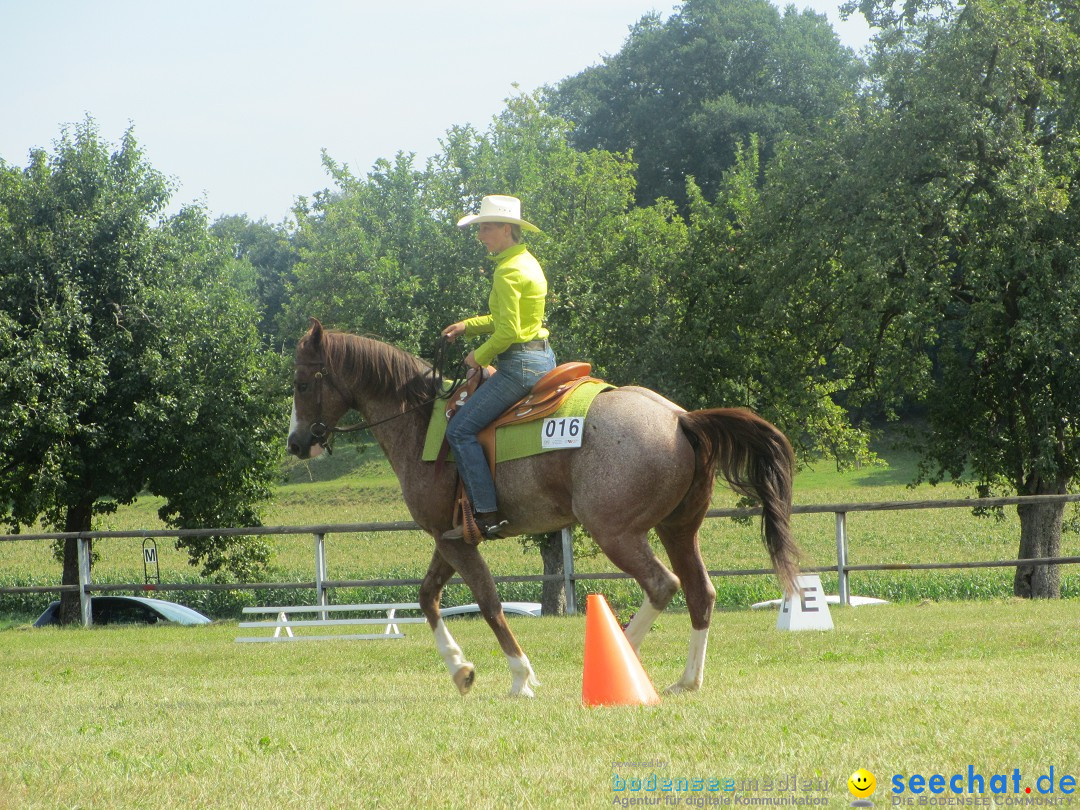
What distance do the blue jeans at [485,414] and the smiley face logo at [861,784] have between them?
11.8 ft

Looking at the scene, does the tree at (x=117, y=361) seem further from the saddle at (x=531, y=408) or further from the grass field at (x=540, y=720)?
the saddle at (x=531, y=408)

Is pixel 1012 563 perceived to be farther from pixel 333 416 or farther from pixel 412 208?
pixel 412 208

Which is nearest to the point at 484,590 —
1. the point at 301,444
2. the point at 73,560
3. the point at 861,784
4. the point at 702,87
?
the point at 301,444

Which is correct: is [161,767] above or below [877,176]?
below

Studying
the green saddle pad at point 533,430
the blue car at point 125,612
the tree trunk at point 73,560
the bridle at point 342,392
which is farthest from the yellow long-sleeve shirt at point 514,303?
the tree trunk at point 73,560

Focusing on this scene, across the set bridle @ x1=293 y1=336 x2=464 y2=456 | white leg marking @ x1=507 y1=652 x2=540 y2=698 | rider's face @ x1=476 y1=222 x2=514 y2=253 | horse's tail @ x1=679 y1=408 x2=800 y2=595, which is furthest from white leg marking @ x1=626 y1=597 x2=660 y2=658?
rider's face @ x1=476 y1=222 x2=514 y2=253

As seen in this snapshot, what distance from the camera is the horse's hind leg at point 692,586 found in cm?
693

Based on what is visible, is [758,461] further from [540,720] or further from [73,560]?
Answer: [73,560]

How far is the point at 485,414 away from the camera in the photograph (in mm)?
7211

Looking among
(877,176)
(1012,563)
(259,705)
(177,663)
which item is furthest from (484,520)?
(877,176)

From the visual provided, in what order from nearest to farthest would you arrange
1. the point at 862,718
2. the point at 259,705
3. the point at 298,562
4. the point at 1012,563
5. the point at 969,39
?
1. the point at 862,718
2. the point at 259,705
3. the point at 1012,563
4. the point at 969,39
5. the point at 298,562

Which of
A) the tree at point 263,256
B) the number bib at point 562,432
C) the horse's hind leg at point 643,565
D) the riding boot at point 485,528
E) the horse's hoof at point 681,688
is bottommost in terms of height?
the horse's hoof at point 681,688

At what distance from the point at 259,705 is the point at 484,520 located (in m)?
1.84

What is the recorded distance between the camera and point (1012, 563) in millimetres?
17109
